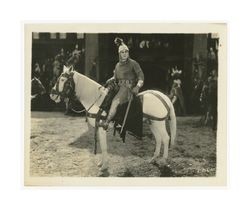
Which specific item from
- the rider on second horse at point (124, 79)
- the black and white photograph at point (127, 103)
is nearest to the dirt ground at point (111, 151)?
the black and white photograph at point (127, 103)

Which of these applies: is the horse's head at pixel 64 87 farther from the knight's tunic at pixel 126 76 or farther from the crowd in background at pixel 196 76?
the knight's tunic at pixel 126 76

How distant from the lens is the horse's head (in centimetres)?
213

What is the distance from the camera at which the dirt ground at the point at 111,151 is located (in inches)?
83.7

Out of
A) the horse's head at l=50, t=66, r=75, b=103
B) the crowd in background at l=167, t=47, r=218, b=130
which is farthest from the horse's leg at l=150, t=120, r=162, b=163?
the horse's head at l=50, t=66, r=75, b=103

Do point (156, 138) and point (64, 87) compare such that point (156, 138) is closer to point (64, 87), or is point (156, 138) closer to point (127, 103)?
point (127, 103)

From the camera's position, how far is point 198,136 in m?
2.14

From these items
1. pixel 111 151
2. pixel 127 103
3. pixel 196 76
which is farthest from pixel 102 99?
pixel 196 76

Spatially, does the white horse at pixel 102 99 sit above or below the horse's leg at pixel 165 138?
above

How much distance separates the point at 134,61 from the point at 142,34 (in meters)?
0.11

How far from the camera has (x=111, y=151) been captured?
2127 mm
